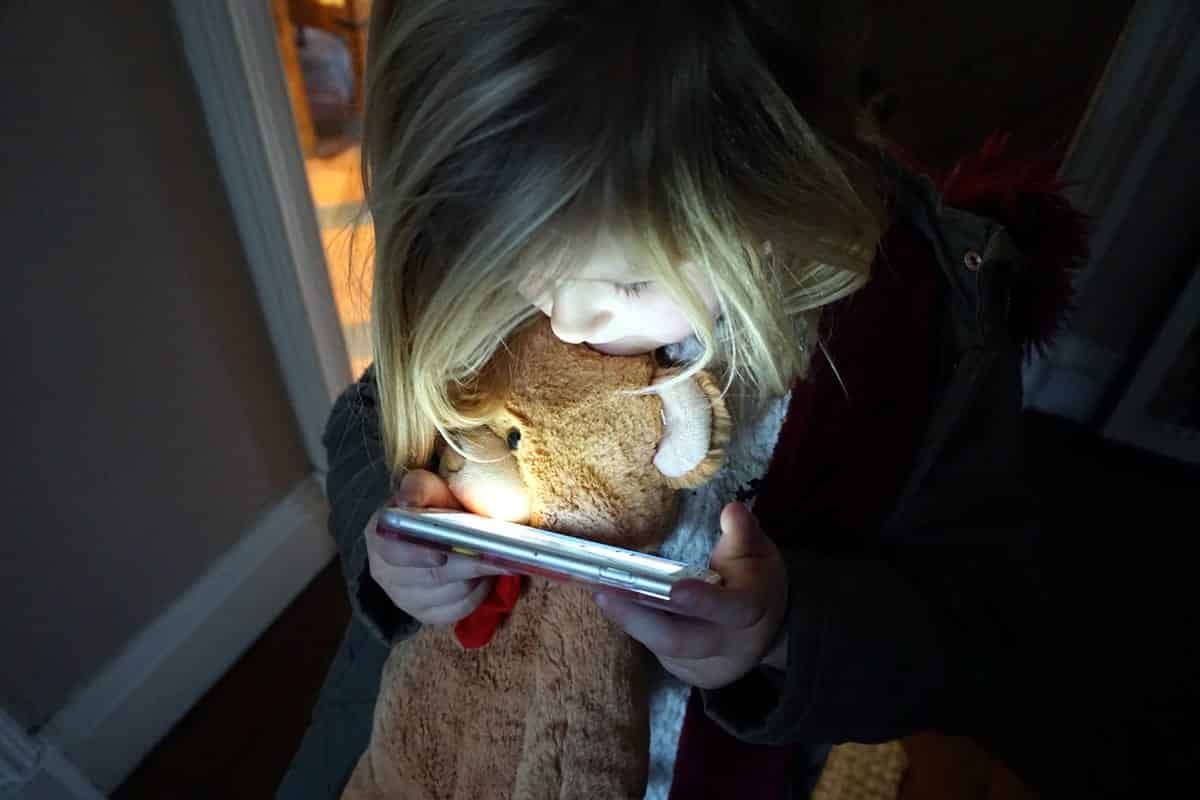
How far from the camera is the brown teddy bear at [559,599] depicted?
39 cm

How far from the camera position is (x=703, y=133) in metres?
0.32

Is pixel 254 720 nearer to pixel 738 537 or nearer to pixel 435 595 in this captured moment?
pixel 435 595

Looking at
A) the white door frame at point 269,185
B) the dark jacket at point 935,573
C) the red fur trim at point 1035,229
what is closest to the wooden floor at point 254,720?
the white door frame at point 269,185

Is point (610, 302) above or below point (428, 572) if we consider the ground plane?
above

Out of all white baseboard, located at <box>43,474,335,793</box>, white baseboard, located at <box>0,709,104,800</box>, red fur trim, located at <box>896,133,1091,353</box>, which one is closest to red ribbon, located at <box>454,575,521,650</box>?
red fur trim, located at <box>896,133,1091,353</box>

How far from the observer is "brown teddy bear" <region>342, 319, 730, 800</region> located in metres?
0.39

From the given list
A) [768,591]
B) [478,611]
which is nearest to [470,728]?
[478,611]

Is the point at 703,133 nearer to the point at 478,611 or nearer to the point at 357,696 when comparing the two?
the point at 478,611

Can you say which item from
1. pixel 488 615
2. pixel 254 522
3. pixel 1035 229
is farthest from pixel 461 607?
pixel 254 522

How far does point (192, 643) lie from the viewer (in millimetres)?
968

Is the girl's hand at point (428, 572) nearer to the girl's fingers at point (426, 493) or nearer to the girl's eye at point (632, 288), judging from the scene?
the girl's fingers at point (426, 493)

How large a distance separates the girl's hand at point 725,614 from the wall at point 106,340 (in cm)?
63

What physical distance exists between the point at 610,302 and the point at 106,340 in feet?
2.03

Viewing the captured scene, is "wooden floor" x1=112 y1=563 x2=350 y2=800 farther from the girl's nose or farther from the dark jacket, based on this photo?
the girl's nose
